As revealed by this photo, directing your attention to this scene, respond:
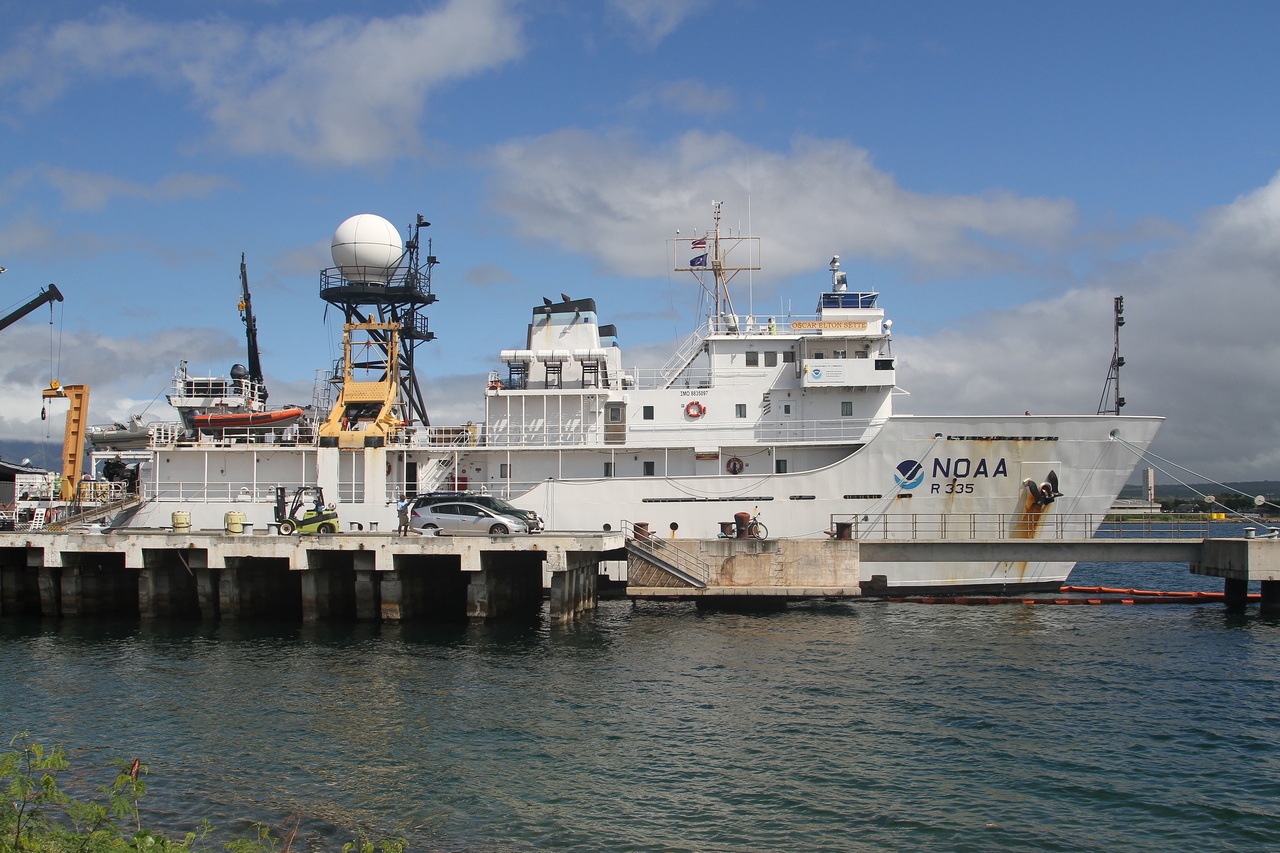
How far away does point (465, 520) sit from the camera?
25.6m

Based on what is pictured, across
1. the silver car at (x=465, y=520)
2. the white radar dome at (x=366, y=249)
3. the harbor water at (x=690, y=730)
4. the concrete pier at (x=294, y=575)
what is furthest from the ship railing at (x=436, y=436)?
the harbor water at (x=690, y=730)

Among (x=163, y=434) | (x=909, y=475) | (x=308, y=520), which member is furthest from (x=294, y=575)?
(x=909, y=475)

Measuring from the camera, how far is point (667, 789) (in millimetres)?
12688

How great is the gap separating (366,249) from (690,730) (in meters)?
26.4

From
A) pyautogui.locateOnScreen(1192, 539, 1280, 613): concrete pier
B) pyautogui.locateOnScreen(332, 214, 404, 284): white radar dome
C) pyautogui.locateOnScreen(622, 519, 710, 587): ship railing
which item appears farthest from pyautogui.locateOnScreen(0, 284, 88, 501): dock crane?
pyautogui.locateOnScreen(1192, 539, 1280, 613): concrete pier

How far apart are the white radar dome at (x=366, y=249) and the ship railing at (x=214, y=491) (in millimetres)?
8989

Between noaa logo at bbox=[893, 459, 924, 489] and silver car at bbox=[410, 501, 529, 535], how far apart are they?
11436 millimetres

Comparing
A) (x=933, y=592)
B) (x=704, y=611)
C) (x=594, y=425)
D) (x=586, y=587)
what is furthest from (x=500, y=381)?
(x=933, y=592)

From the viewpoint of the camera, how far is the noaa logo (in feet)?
92.7

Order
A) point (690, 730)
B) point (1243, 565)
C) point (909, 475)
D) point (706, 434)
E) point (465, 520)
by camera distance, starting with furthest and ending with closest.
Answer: point (706, 434) < point (909, 475) < point (465, 520) < point (1243, 565) < point (690, 730)

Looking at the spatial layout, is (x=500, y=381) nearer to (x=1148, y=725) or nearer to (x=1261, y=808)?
(x=1148, y=725)

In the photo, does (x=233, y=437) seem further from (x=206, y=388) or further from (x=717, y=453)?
(x=717, y=453)

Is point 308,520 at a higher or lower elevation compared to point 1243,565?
higher

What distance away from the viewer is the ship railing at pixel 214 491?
32.1 m
